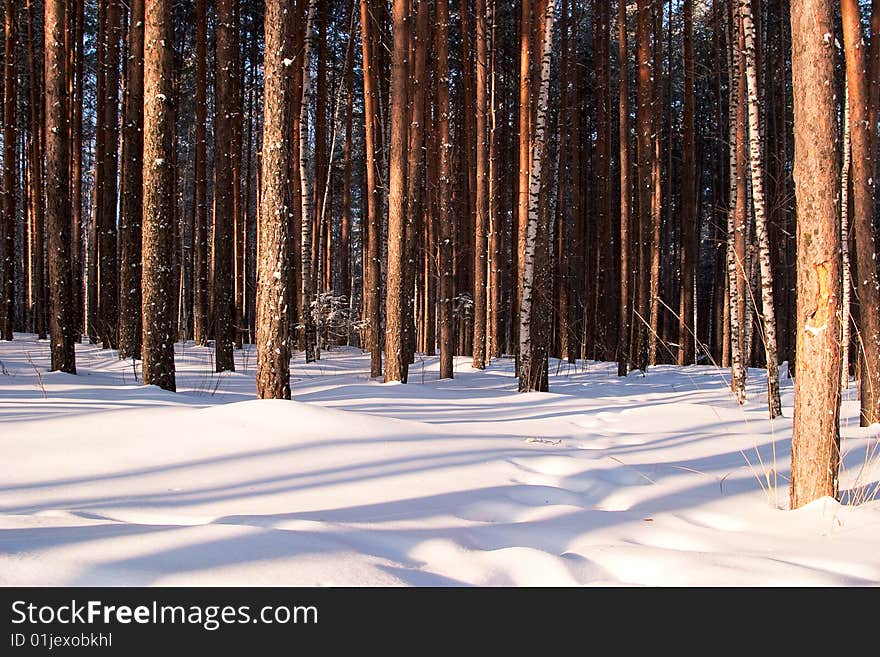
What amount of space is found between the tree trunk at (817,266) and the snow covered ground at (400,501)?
226mm

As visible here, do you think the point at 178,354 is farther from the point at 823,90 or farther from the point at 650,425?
the point at 823,90

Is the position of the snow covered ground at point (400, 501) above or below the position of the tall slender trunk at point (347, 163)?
below

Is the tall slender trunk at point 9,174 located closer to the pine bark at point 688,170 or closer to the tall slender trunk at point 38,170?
the tall slender trunk at point 38,170

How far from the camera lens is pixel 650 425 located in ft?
22.5

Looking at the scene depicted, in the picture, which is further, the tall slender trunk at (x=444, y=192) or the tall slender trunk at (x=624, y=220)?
the tall slender trunk at (x=624, y=220)

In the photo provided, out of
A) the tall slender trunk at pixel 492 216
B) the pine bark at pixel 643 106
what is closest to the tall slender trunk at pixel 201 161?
the tall slender trunk at pixel 492 216

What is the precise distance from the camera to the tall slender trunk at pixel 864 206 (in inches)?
296

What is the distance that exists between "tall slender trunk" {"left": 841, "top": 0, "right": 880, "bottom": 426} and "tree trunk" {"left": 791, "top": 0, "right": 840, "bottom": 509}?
437cm

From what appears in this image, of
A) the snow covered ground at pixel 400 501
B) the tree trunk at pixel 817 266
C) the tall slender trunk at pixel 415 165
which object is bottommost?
the snow covered ground at pixel 400 501

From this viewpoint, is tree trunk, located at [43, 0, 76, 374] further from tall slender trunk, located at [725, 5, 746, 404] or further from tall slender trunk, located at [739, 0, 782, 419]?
tall slender trunk, located at [725, 5, 746, 404]

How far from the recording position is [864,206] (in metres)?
7.76

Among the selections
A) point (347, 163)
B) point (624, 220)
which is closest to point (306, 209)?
point (347, 163)

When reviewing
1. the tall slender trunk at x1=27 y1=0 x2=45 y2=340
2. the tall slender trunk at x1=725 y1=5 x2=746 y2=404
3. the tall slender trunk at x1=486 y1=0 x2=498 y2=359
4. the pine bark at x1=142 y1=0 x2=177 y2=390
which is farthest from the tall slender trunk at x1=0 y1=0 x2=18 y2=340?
the tall slender trunk at x1=725 y1=5 x2=746 y2=404
